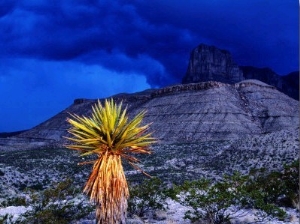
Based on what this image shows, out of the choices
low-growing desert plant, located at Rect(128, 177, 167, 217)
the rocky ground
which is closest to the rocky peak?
the rocky ground

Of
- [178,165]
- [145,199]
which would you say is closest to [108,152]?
[145,199]

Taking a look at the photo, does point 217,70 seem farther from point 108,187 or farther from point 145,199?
point 108,187

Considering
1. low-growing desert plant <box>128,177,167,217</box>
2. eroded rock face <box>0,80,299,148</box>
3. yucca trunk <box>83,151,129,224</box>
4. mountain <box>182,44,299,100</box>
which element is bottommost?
low-growing desert plant <box>128,177,167,217</box>

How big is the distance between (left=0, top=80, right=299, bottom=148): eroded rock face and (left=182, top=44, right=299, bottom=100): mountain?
61.6 m

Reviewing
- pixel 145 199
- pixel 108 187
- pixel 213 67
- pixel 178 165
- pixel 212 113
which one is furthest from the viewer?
pixel 213 67

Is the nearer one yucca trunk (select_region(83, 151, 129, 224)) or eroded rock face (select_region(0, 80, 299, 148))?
yucca trunk (select_region(83, 151, 129, 224))

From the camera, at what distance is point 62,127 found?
104m

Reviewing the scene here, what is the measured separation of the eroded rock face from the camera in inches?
2945

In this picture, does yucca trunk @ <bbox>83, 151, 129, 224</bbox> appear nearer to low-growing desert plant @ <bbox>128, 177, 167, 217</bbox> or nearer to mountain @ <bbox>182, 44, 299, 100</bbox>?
low-growing desert plant @ <bbox>128, 177, 167, 217</bbox>

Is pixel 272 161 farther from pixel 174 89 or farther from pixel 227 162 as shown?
pixel 174 89

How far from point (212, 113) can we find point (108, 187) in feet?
234

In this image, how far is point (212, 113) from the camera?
8025 centimetres

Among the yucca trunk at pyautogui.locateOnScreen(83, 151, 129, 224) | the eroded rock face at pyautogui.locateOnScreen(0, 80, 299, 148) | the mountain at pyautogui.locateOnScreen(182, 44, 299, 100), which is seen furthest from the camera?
the mountain at pyautogui.locateOnScreen(182, 44, 299, 100)

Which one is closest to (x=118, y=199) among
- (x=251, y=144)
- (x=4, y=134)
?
(x=251, y=144)
